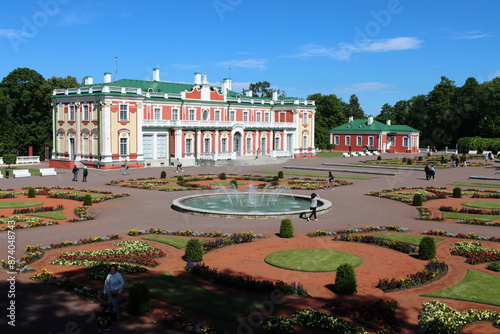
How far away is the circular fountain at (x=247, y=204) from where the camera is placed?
2642cm

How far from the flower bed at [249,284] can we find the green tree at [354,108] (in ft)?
424

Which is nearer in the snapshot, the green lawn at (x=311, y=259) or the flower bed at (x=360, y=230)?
the green lawn at (x=311, y=259)

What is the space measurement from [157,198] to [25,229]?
11.0 m

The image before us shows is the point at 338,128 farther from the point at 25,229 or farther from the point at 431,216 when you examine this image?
the point at 25,229

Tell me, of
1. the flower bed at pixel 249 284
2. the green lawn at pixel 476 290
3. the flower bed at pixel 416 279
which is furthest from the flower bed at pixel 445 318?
the flower bed at pixel 249 284

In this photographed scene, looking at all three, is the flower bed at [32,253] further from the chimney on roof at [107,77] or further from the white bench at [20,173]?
the chimney on roof at [107,77]

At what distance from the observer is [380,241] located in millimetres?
20672

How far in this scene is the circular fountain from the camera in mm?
26422

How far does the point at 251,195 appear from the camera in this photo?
33.8 meters

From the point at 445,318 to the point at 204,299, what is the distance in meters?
6.32

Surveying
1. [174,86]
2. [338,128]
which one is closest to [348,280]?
[174,86]

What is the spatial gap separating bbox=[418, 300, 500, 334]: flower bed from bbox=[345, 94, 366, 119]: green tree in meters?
131

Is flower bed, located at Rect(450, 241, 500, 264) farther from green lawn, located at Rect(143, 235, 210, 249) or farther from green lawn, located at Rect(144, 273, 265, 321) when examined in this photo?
green lawn, located at Rect(143, 235, 210, 249)

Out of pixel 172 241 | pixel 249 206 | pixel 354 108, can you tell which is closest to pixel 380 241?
pixel 172 241
